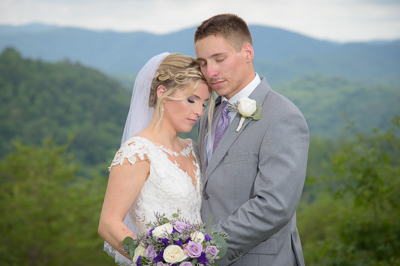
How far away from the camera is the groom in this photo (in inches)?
86.0

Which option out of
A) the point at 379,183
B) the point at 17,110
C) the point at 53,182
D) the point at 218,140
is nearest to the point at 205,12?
the point at 17,110

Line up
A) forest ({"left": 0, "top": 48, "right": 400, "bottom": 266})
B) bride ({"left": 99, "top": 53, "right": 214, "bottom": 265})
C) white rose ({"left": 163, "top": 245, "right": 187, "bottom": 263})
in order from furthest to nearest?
forest ({"left": 0, "top": 48, "right": 400, "bottom": 266}) < bride ({"left": 99, "top": 53, "right": 214, "bottom": 265}) < white rose ({"left": 163, "top": 245, "right": 187, "bottom": 263})

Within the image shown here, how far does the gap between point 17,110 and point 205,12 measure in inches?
647

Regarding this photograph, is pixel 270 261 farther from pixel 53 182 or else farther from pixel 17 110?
pixel 17 110

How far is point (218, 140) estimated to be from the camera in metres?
2.61

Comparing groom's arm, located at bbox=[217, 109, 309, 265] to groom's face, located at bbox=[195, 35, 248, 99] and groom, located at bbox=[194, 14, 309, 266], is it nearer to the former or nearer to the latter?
groom, located at bbox=[194, 14, 309, 266]

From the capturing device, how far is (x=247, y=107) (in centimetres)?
238

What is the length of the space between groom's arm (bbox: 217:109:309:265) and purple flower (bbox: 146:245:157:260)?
52 centimetres

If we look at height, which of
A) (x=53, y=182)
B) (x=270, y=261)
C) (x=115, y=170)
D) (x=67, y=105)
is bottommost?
(x=67, y=105)

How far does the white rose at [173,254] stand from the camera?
172 cm

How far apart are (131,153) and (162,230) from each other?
2.30 ft

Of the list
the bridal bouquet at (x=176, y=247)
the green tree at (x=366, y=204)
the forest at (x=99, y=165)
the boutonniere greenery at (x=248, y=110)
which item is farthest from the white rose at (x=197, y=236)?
the green tree at (x=366, y=204)

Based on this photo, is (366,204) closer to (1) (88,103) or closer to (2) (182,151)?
(2) (182,151)

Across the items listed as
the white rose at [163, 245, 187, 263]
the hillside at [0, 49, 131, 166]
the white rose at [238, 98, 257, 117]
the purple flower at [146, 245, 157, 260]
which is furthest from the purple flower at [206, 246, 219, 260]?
the hillside at [0, 49, 131, 166]
